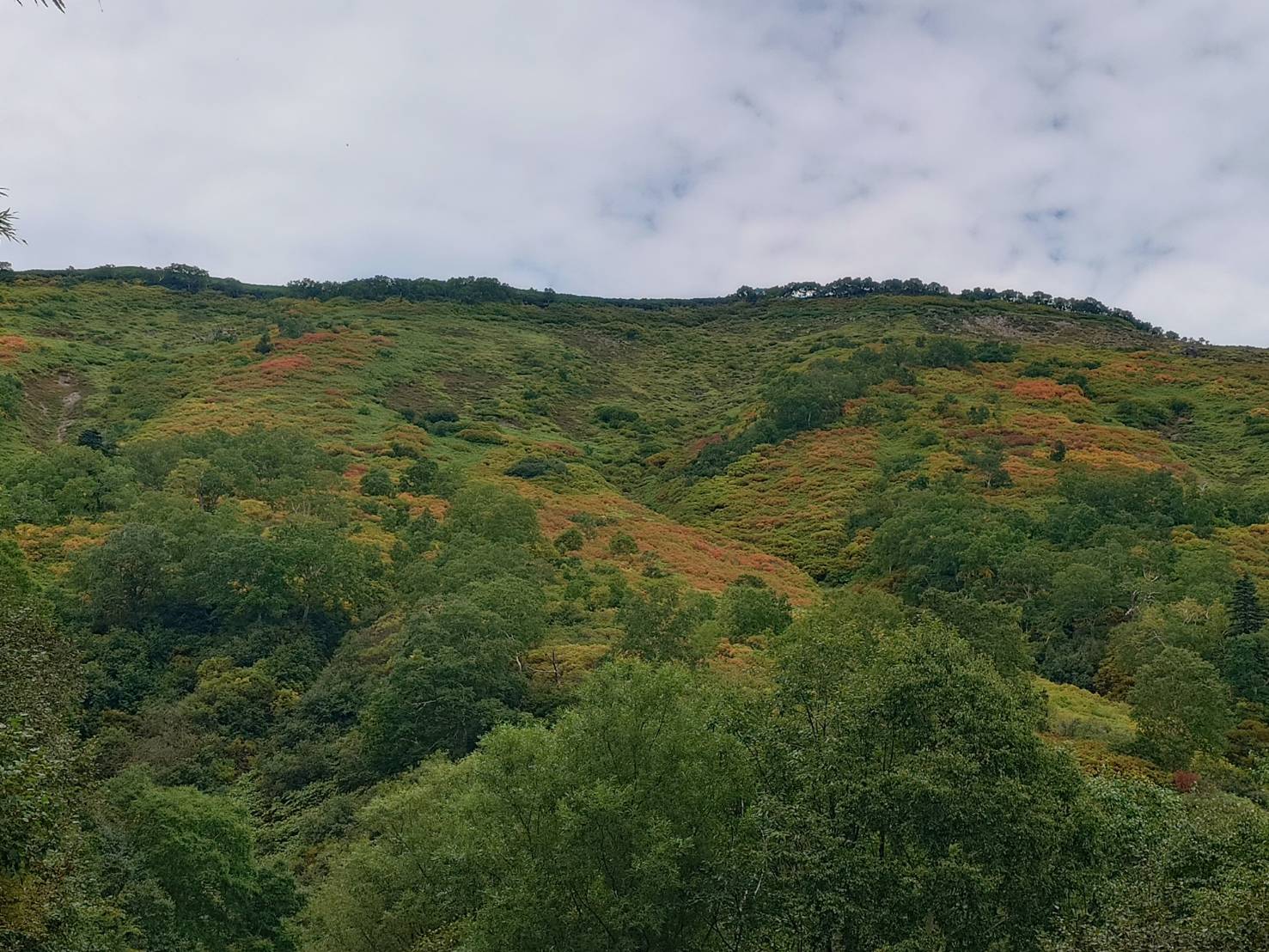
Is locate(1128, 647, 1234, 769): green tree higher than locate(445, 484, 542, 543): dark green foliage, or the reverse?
locate(445, 484, 542, 543): dark green foliage

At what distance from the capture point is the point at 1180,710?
117 feet

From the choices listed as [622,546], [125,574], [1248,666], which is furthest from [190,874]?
[1248,666]

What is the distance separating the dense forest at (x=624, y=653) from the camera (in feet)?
58.5

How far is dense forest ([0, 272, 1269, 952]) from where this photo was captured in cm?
1783

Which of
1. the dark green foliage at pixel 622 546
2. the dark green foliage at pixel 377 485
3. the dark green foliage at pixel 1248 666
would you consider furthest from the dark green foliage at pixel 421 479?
the dark green foliage at pixel 1248 666

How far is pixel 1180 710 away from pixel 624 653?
72.6 ft

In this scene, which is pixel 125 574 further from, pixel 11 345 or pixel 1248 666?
pixel 11 345

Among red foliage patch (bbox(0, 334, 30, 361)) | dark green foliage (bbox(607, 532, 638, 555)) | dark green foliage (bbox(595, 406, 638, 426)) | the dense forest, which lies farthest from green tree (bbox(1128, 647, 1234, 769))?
red foliage patch (bbox(0, 334, 30, 361))

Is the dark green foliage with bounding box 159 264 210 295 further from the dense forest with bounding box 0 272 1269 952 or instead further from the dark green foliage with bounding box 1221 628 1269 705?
the dark green foliage with bounding box 1221 628 1269 705

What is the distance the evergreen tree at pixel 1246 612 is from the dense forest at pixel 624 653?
11.2 inches

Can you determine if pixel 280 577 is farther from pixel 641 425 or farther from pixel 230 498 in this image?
pixel 641 425

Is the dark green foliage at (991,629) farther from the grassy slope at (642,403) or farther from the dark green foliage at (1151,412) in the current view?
the dark green foliage at (1151,412)

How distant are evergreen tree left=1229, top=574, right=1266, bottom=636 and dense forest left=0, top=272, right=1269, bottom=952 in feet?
0.93

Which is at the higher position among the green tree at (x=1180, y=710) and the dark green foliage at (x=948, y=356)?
the dark green foliage at (x=948, y=356)
